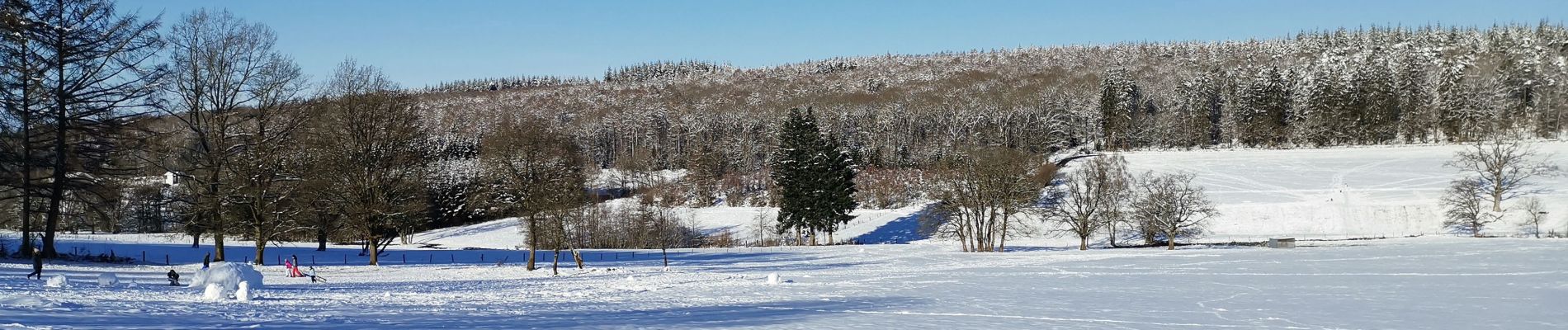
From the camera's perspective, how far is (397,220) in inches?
1379

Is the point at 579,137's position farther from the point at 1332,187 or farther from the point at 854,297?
the point at 854,297

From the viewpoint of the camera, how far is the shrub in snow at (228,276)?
16047mm

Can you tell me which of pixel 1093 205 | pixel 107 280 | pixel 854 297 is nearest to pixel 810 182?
pixel 1093 205

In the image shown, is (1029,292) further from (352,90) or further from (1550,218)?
(1550,218)

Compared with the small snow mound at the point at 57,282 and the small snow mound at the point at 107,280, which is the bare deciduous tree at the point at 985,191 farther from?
the small snow mound at the point at 57,282

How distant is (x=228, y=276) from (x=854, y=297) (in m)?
12.4

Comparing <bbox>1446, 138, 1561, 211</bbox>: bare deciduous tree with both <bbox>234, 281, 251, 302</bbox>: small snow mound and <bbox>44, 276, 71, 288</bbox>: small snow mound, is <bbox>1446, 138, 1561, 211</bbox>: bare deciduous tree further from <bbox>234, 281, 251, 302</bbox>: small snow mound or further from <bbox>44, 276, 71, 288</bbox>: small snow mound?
<bbox>44, 276, 71, 288</bbox>: small snow mound

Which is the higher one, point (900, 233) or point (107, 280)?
point (107, 280)

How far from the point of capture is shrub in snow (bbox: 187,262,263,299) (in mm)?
16047

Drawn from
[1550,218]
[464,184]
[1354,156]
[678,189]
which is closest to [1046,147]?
[1354,156]

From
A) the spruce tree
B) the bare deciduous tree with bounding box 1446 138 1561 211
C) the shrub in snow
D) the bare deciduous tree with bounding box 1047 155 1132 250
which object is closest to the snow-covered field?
the shrub in snow

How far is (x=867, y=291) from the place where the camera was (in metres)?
22.2

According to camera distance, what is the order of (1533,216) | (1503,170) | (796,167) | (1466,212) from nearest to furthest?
(1533,216)
(1466,212)
(796,167)
(1503,170)

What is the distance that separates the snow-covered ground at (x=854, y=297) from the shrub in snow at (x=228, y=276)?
44cm
